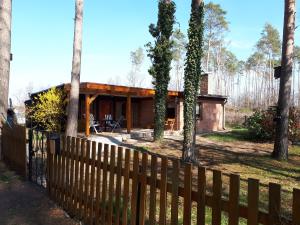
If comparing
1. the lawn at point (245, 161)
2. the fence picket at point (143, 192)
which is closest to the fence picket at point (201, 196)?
the fence picket at point (143, 192)

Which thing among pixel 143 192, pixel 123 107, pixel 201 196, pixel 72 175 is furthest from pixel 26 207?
pixel 123 107

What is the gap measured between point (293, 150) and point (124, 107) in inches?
544

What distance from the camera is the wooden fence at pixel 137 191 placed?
8.10 ft

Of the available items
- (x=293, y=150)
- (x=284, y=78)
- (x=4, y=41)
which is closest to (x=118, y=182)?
(x=4, y=41)

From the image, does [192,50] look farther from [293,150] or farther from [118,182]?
[118,182]

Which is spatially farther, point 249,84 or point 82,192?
point 249,84

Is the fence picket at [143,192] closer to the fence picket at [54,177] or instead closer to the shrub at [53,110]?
the fence picket at [54,177]

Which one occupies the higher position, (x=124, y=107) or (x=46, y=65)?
(x=46, y=65)

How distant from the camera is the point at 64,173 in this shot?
5.26m

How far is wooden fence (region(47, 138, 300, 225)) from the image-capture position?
2470 millimetres

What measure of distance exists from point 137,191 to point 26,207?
252 centimetres

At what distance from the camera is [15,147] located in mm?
7855

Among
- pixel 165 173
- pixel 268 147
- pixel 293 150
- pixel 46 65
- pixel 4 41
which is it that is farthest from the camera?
pixel 46 65

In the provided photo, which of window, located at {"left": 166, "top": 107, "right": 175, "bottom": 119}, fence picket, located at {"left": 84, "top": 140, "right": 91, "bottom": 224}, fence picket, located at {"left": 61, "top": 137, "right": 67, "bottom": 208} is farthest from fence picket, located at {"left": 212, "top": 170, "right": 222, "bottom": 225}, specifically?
window, located at {"left": 166, "top": 107, "right": 175, "bottom": 119}
